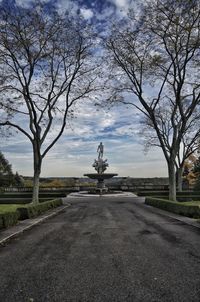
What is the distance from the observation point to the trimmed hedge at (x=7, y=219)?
10848mm

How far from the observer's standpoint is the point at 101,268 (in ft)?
18.7

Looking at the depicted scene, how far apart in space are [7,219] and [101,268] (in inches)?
262

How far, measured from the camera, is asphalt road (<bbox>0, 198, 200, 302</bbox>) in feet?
14.3

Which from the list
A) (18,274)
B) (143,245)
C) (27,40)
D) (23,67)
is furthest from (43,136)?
(18,274)

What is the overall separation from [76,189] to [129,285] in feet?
151

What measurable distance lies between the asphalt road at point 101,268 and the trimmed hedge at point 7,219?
206 cm

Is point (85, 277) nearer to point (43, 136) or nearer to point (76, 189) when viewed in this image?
point (43, 136)

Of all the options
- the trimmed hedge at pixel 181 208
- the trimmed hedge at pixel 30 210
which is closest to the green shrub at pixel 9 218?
the trimmed hedge at pixel 30 210

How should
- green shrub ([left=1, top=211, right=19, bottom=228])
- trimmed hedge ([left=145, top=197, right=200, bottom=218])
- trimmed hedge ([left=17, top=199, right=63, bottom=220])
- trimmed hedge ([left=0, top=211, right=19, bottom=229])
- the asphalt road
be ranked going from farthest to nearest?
trimmed hedge ([left=145, top=197, right=200, bottom=218]) < trimmed hedge ([left=17, top=199, right=63, bottom=220]) < green shrub ([left=1, top=211, right=19, bottom=228]) < trimmed hedge ([left=0, top=211, right=19, bottom=229]) < the asphalt road

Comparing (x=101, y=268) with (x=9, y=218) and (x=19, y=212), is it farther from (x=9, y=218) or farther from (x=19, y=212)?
(x=19, y=212)

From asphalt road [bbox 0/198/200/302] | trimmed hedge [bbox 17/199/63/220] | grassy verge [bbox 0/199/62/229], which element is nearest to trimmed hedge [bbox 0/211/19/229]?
grassy verge [bbox 0/199/62/229]

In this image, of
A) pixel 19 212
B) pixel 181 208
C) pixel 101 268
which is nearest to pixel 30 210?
pixel 19 212

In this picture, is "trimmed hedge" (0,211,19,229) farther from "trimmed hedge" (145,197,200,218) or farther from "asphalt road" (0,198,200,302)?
"trimmed hedge" (145,197,200,218)

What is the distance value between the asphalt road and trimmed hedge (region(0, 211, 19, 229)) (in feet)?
6.76
